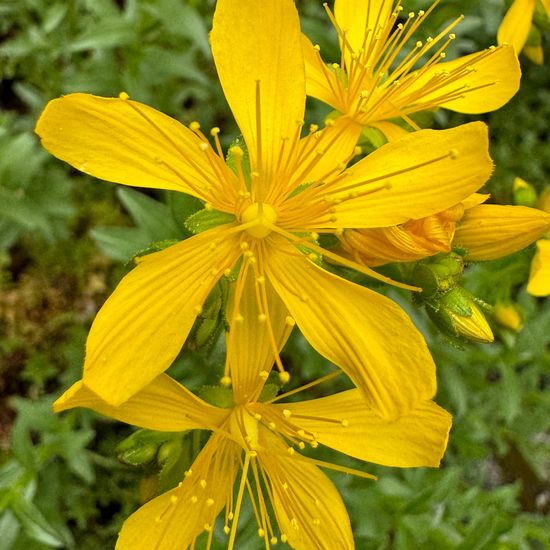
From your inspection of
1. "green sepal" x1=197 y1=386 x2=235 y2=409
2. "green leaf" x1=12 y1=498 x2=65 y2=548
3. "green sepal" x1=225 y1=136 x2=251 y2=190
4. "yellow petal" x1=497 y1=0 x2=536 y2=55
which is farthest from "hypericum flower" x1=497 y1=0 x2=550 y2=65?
"green leaf" x1=12 y1=498 x2=65 y2=548

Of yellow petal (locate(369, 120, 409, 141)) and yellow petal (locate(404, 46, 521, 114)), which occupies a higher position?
yellow petal (locate(404, 46, 521, 114))

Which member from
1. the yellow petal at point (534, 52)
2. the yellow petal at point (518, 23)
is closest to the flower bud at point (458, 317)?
the yellow petal at point (518, 23)

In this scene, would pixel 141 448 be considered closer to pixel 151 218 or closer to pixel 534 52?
pixel 151 218

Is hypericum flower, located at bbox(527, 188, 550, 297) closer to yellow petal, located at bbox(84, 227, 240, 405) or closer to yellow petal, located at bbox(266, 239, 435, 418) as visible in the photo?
yellow petal, located at bbox(266, 239, 435, 418)

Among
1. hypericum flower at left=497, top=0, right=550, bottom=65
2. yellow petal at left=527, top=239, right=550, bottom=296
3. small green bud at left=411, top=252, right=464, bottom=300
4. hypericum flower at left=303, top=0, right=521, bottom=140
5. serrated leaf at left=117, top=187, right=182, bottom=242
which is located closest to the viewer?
small green bud at left=411, top=252, right=464, bottom=300

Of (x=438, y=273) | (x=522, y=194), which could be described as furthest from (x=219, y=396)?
(x=522, y=194)

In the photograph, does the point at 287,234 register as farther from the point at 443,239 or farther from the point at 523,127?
the point at 523,127

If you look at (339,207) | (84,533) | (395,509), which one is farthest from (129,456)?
(84,533)
